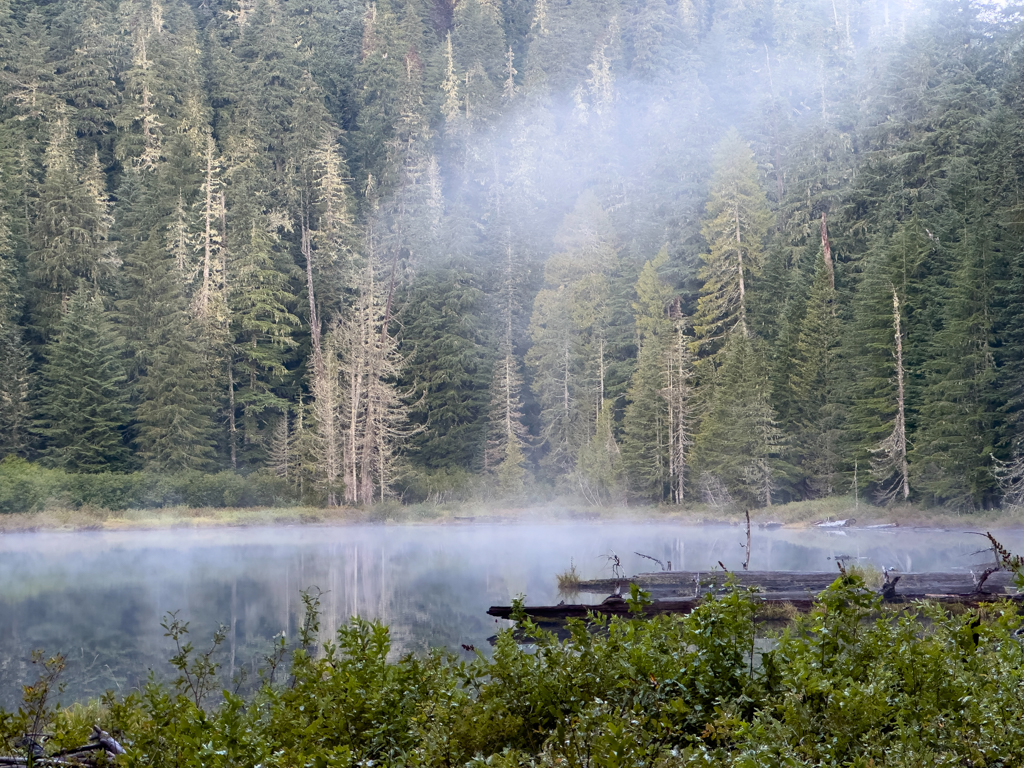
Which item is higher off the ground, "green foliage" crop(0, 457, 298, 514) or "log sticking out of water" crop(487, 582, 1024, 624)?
"green foliage" crop(0, 457, 298, 514)

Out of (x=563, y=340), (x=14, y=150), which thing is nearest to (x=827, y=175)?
(x=563, y=340)

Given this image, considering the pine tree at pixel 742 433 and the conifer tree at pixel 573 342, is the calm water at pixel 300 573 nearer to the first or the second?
A: the pine tree at pixel 742 433

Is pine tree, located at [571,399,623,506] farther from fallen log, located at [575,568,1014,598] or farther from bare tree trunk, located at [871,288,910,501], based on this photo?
fallen log, located at [575,568,1014,598]

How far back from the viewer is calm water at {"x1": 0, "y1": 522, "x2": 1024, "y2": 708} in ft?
45.9

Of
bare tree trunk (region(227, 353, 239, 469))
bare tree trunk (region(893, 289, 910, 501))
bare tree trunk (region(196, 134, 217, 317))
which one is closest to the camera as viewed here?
bare tree trunk (region(893, 289, 910, 501))

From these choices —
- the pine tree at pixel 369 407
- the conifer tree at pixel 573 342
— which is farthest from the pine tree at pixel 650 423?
the pine tree at pixel 369 407

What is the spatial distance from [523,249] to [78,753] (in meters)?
42.0

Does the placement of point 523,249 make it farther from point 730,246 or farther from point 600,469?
point 600,469

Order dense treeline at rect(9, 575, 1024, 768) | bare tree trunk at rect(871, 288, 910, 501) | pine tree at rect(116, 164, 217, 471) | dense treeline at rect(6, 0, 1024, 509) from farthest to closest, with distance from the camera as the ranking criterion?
1. pine tree at rect(116, 164, 217, 471)
2. dense treeline at rect(6, 0, 1024, 509)
3. bare tree trunk at rect(871, 288, 910, 501)
4. dense treeline at rect(9, 575, 1024, 768)

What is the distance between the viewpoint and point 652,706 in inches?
151

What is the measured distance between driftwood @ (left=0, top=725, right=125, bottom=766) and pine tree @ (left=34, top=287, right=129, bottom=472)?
35.2 metres

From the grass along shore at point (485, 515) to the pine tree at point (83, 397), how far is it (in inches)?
197

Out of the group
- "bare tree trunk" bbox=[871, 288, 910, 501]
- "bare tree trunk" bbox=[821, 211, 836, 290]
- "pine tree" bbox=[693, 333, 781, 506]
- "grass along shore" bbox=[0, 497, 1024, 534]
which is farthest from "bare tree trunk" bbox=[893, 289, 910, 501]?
"bare tree trunk" bbox=[821, 211, 836, 290]

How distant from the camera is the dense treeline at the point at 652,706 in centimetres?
322
